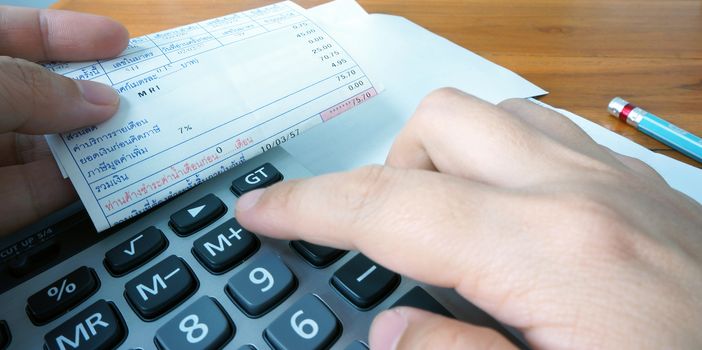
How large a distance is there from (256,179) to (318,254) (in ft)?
0.24

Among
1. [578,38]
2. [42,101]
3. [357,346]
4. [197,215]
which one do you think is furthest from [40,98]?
[578,38]

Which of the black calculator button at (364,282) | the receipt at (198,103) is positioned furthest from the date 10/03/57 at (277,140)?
the black calculator button at (364,282)

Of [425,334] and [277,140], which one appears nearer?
[425,334]

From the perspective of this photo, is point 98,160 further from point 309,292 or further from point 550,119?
point 550,119

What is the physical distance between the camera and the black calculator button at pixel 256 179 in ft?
0.95

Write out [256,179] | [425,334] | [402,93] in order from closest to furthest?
[425,334] → [256,179] → [402,93]

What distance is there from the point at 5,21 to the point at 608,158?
0.41 m

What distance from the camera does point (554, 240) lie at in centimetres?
18

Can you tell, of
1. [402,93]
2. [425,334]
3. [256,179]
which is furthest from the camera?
[402,93]

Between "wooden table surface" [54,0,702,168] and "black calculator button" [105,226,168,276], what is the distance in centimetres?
30

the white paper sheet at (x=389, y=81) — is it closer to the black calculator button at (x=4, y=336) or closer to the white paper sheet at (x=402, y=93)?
the white paper sheet at (x=402, y=93)

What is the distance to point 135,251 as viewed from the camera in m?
0.26

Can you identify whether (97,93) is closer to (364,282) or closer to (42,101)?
(42,101)

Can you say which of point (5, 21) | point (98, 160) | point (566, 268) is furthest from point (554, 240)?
point (5, 21)
